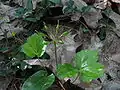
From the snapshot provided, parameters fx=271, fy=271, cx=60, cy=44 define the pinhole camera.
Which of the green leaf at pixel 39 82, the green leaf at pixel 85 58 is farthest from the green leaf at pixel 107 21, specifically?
the green leaf at pixel 39 82

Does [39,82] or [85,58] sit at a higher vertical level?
[85,58]

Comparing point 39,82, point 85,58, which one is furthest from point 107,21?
point 39,82

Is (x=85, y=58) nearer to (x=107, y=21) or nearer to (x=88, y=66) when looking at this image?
(x=88, y=66)

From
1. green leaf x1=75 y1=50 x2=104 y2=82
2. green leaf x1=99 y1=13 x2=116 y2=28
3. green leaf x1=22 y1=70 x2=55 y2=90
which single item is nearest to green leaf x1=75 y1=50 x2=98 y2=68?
green leaf x1=75 y1=50 x2=104 y2=82

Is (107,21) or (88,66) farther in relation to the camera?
(107,21)

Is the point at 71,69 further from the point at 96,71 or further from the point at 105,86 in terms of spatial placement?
the point at 105,86

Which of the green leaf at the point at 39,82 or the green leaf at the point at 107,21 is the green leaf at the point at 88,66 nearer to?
the green leaf at the point at 39,82

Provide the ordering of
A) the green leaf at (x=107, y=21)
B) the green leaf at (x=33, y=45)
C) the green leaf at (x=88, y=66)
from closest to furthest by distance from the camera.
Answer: the green leaf at (x=88, y=66) < the green leaf at (x=33, y=45) < the green leaf at (x=107, y=21)
